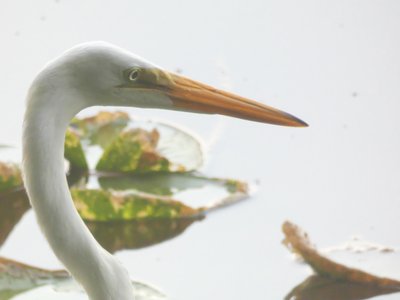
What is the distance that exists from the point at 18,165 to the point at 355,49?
1.35 m

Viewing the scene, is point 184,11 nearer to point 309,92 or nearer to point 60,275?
point 309,92

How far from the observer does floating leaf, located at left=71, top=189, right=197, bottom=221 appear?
236cm

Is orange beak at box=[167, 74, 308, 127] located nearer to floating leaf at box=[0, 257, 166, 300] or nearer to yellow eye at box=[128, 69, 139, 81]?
yellow eye at box=[128, 69, 139, 81]

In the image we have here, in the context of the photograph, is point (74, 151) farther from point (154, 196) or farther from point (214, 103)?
point (214, 103)

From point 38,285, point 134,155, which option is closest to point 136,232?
point 134,155

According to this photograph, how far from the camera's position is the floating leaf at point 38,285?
1981 mm

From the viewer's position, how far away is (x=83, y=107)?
1365mm

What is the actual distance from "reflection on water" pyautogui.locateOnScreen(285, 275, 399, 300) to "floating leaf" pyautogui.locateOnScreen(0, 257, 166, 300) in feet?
1.19

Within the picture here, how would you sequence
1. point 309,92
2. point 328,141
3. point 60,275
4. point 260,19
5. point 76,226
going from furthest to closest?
1. point 260,19
2. point 309,92
3. point 328,141
4. point 60,275
5. point 76,226

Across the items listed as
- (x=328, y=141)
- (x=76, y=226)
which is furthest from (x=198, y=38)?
(x=76, y=226)

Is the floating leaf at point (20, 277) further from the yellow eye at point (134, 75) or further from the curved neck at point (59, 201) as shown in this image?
the yellow eye at point (134, 75)

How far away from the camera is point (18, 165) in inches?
99.7

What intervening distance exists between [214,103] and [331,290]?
35.1 inches

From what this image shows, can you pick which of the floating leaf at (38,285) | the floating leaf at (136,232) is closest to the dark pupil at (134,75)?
the floating leaf at (38,285)
